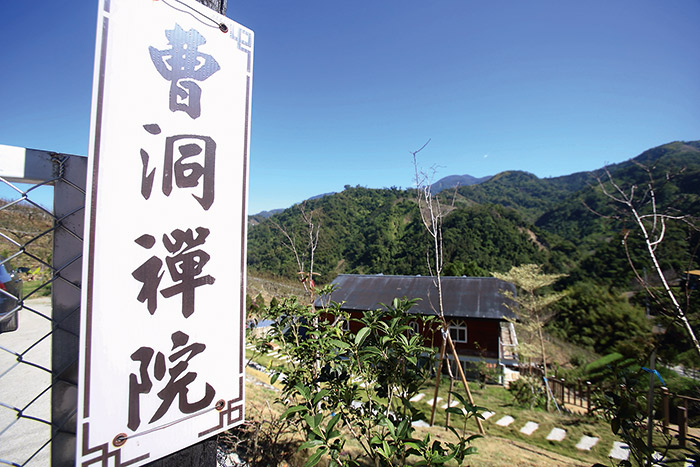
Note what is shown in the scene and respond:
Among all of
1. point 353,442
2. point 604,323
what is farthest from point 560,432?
point 604,323

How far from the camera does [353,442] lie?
90.8 inches

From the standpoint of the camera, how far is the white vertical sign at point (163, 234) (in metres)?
0.76

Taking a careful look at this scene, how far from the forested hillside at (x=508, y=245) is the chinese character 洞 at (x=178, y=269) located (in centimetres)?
1098

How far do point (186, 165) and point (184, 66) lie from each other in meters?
0.31

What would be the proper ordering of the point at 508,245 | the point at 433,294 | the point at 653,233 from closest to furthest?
the point at 653,233 → the point at 433,294 → the point at 508,245

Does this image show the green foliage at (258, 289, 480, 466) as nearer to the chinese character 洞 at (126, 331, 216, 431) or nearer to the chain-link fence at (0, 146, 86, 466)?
the chinese character 洞 at (126, 331, 216, 431)

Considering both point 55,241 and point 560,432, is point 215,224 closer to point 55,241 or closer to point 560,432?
point 55,241

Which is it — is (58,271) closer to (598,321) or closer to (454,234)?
(598,321)

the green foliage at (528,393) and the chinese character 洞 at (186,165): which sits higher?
the chinese character 洞 at (186,165)

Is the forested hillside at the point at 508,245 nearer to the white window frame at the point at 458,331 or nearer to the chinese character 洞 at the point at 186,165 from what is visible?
the white window frame at the point at 458,331

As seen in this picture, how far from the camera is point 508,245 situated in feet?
105

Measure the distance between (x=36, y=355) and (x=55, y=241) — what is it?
2.92 ft

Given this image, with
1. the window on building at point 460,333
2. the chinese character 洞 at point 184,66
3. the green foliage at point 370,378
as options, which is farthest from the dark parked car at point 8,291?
the window on building at point 460,333

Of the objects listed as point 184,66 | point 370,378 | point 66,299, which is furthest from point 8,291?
point 370,378
